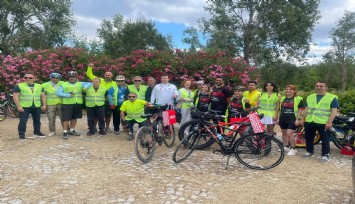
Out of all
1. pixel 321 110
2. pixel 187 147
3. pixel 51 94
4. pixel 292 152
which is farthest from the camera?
pixel 51 94

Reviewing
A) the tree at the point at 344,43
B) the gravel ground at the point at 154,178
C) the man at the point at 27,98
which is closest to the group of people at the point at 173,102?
the man at the point at 27,98

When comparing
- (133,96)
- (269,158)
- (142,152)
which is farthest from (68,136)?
Answer: (269,158)

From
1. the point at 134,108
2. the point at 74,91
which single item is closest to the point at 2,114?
the point at 74,91

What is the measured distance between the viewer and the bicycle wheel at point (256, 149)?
5.70m

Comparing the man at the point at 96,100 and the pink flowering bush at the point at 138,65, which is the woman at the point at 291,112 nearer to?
the pink flowering bush at the point at 138,65

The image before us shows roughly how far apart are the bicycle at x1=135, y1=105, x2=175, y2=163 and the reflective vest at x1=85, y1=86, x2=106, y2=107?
1.75 metres

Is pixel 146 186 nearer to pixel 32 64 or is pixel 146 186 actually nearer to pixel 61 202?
pixel 61 202

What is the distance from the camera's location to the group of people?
21.4ft

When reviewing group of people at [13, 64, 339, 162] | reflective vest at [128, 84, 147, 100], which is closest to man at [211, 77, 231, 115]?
group of people at [13, 64, 339, 162]

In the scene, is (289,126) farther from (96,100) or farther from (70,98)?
(70,98)

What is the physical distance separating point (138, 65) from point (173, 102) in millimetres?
4439

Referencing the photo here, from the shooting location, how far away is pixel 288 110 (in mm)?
6773

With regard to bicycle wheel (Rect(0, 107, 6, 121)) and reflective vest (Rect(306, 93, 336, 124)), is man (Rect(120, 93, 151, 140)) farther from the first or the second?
bicycle wheel (Rect(0, 107, 6, 121))

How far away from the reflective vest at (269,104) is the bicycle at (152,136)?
7.38ft
